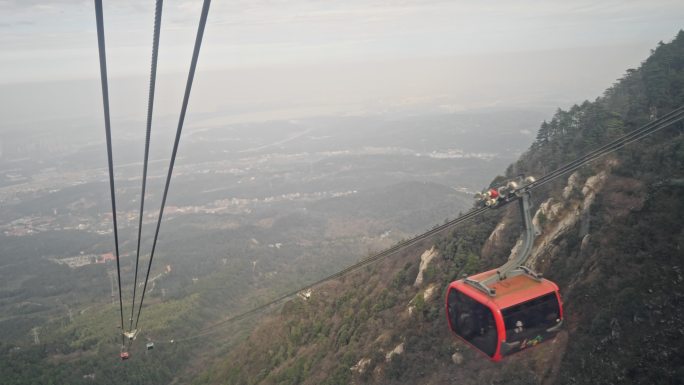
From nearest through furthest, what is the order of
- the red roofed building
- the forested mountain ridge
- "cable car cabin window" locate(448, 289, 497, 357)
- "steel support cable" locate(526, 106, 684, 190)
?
"steel support cable" locate(526, 106, 684, 190)
"cable car cabin window" locate(448, 289, 497, 357)
the forested mountain ridge
the red roofed building

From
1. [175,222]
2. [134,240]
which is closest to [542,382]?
[134,240]

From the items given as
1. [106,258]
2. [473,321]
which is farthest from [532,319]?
[106,258]

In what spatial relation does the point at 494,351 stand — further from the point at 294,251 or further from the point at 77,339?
the point at 294,251

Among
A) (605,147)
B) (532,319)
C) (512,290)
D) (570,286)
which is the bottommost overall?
(570,286)

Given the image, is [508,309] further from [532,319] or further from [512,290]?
[532,319]

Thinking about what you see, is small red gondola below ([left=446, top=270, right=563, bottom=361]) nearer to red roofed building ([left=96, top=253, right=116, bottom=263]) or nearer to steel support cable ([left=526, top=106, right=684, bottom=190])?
steel support cable ([left=526, top=106, right=684, bottom=190])

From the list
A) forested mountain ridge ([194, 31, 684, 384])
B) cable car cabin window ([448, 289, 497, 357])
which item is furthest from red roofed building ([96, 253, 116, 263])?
cable car cabin window ([448, 289, 497, 357])
